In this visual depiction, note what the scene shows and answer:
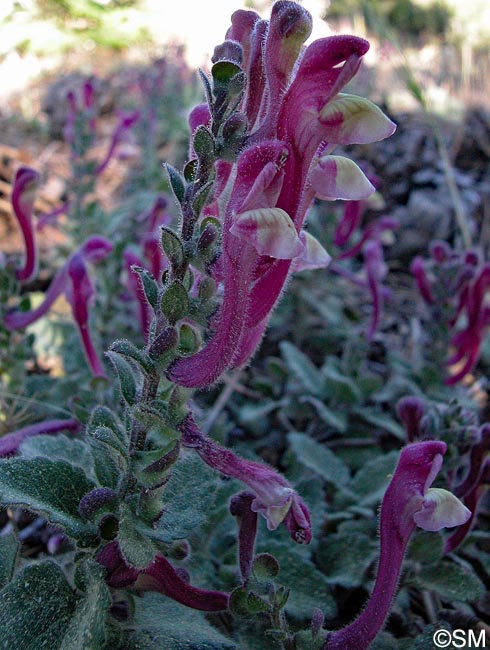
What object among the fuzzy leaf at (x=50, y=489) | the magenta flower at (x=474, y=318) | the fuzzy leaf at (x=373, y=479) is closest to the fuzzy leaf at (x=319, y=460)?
the fuzzy leaf at (x=373, y=479)

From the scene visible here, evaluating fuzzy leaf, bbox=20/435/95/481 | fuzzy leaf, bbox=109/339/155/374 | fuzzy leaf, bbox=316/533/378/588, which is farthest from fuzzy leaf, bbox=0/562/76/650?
fuzzy leaf, bbox=316/533/378/588

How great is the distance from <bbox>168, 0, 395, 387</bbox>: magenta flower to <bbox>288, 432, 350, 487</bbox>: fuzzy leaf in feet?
2.80

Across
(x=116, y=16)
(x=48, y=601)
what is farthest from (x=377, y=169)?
(x=48, y=601)

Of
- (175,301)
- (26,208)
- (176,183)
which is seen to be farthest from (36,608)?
(26,208)

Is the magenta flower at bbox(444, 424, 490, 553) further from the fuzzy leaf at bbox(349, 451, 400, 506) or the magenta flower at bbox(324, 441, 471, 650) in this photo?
the magenta flower at bbox(324, 441, 471, 650)

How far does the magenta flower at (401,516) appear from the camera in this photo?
0.97 m

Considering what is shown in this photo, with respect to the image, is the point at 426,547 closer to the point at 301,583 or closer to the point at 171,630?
the point at 301,583

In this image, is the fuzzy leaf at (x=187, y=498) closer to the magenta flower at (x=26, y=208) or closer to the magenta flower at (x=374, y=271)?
the magenta flower at (x=26, y=208)

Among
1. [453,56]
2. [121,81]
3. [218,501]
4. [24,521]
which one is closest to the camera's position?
[218,501]

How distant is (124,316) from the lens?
7.95ft

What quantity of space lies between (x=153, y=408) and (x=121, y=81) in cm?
636

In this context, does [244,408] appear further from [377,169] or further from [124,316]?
[377,169]

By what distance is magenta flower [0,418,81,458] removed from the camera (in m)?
1.26

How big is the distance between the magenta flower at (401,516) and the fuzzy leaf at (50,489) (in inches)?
18.8
